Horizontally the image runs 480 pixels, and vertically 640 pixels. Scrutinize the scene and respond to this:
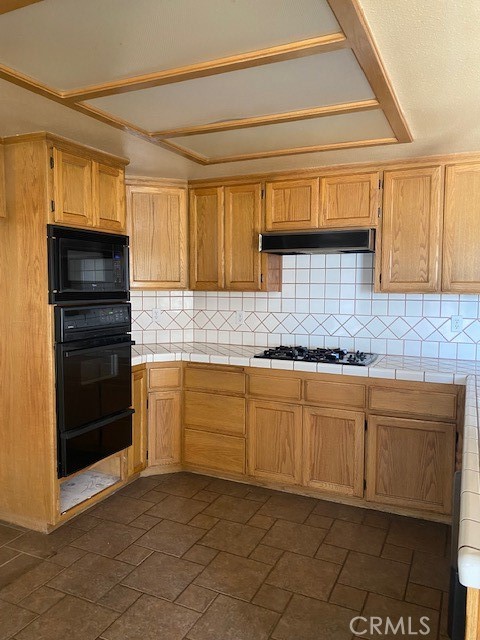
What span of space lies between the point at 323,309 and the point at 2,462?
239 cm

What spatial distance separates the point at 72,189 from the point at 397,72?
1817 mm

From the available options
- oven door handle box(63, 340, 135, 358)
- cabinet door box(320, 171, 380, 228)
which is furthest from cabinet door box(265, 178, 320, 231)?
oven door handle box(63, 340, 135, 358)

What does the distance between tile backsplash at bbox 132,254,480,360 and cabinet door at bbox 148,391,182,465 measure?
62cm

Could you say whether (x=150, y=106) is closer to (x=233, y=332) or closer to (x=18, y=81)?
(x=18, y=81)

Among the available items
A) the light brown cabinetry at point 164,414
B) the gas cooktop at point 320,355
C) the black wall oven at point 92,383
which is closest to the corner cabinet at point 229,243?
the gas cooktop at point 320,355

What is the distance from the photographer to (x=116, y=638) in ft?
6.33

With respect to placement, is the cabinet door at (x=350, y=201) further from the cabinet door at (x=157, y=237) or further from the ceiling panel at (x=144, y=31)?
the ceiling panel at (x=144, y=31)

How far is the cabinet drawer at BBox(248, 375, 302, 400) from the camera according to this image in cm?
322

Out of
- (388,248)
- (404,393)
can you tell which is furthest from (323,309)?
(404,393)

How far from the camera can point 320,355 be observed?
10.9 feet

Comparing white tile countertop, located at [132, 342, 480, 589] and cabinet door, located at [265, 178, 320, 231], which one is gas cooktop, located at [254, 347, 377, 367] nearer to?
white tile countertop, located at [132, 342, 480, 589]

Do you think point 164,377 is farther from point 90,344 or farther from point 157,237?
point 157,237

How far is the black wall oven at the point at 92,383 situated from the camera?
2.70m

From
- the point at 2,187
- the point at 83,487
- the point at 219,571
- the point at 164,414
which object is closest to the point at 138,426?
the point at 164,414
